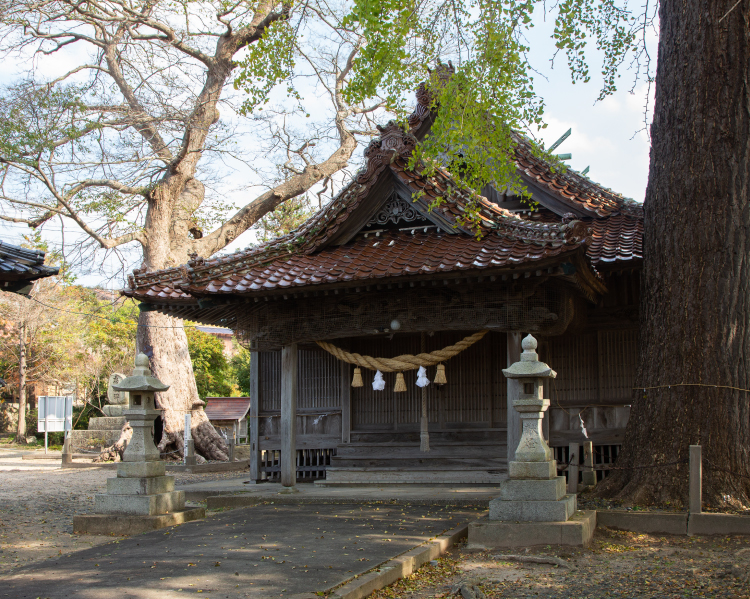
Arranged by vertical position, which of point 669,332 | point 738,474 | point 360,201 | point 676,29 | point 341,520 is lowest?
point 341,520

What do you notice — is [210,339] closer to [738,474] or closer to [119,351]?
[119,351]

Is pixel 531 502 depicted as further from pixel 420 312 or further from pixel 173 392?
pixel 173 392

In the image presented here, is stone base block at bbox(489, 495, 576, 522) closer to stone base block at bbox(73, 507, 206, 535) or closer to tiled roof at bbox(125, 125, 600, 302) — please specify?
tiled roof at bbox(125, 125, 600, 302)

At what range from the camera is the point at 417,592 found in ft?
19.8

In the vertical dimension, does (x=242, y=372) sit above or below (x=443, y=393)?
above

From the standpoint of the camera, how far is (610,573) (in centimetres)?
642

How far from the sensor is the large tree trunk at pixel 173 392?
2145cm

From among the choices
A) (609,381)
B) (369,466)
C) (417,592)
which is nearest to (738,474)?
(609,381)

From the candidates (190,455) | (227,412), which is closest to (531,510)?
(190,455)

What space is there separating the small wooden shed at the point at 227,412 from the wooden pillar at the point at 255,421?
12.7 m

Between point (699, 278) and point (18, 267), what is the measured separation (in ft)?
28.6

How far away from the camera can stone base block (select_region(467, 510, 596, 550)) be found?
24.2 ft

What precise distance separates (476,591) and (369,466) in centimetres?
722

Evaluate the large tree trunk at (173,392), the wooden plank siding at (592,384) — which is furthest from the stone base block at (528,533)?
the large tree trunk at (173,392)
